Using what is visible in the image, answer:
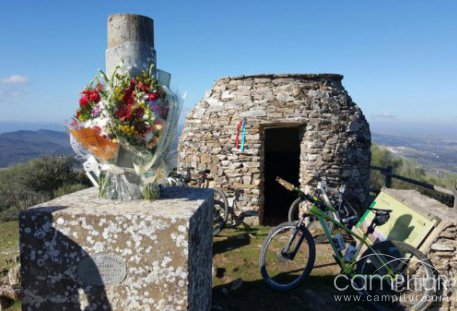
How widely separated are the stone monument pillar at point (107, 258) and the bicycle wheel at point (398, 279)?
2.71 metres

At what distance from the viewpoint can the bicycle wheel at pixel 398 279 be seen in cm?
399

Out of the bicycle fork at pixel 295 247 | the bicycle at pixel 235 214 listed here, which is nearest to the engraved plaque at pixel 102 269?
the bicycle fork at pixel 295 247

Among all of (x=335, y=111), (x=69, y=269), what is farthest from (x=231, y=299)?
(x=335, y=111)

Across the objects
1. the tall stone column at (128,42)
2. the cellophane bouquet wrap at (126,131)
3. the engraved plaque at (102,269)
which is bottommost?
the engraved plaque at (102,269)

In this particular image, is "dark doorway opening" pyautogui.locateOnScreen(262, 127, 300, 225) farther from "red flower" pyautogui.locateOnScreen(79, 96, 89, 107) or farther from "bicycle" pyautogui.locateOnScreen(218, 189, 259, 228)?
"red flower" pyautogui.locateOnScreen(79, 96, 89, 107)

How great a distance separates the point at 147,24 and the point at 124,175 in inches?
52.0

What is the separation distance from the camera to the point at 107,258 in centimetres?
248

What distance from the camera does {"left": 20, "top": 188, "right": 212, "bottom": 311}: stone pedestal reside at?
245cm

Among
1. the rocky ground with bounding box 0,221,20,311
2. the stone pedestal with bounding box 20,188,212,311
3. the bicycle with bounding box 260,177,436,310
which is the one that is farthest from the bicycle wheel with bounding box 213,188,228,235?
the stone pedestal with bounding box 20,188,212,311

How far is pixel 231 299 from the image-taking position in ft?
13.5

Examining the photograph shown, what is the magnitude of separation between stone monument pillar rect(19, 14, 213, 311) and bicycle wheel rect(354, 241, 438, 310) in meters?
2.71

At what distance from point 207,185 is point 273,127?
208 cm

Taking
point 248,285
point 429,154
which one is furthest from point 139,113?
point 429,154

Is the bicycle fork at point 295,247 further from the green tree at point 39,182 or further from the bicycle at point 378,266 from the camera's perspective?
the green tree at point 39,182
